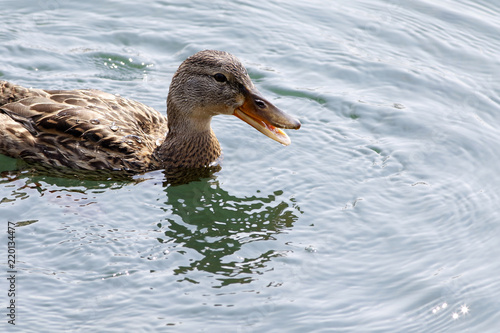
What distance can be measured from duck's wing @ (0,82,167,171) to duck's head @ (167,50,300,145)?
2.00 feet

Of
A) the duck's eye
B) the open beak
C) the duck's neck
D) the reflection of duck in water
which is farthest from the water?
the duck's eye

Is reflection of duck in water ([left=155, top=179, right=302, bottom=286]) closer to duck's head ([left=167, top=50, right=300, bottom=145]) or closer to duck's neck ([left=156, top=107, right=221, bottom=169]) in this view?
duck's neck ([left=156, top=107, right=221, bottom=169])

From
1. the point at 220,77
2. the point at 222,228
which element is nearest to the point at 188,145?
the point at 220,77

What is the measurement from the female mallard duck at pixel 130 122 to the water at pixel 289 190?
0.27m

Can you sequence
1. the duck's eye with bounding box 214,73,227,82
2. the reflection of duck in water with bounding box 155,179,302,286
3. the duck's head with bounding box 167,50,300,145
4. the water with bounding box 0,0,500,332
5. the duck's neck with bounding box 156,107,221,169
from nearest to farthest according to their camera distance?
the water with bounding box 0,0,500,332 < the reflection of duck in water with bounding box 155,179,302,286 < the duck's head with bounding box 167,50,300,145 < the duck's eye with bounding box 214,73,227,82 < the duck's neck with bounding box 156,107,221,169

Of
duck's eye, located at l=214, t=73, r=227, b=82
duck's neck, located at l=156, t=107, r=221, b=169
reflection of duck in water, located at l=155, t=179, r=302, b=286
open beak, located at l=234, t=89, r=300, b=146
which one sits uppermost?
duck's eye, located at l=214, t=73, r=227, b=82

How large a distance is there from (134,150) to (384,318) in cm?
356

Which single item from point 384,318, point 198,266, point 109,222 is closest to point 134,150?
point 109,222

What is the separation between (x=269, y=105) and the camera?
28.2 feet

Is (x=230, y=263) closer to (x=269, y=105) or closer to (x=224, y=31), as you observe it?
(x=269, y=105)

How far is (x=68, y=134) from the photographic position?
28.6 feet

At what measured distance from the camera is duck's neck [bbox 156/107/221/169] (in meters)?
9.09

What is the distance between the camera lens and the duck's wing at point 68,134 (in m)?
8.70

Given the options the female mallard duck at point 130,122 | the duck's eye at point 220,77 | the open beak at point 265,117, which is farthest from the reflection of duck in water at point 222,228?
the duck's eye at point 220,77
